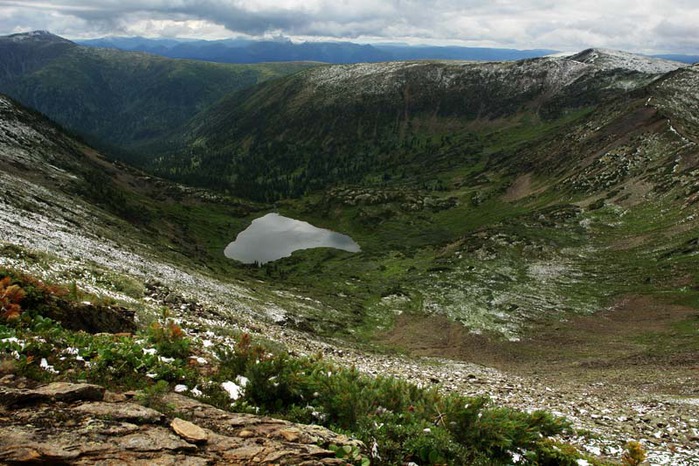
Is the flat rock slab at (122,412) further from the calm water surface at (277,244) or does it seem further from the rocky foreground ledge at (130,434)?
the calm water surface at (277,244)

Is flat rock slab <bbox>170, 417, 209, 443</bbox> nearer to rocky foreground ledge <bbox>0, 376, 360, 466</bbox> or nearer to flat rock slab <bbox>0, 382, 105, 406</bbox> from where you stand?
rocky foreground ledge <bbox>0, 376, 360, 466</bbox>

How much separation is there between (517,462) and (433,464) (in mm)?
3292

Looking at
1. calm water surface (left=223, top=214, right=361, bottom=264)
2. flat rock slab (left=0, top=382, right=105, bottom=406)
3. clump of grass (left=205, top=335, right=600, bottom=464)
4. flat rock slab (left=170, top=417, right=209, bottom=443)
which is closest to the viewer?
flat rock slab (left=0, top=382, right=105, bottom=406)

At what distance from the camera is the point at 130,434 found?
9227 mm

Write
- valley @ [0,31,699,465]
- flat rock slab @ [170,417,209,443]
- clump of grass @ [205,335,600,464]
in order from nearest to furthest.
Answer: flat rock slab @ [170,417,209,443] < clump of grass @ [205,335,600,464] < valley @ [0,31,699,465]

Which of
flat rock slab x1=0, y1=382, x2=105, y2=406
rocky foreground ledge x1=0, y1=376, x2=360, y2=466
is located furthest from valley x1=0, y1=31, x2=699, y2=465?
flat rock slab x1=0, y1=382, x2=105, y2=406

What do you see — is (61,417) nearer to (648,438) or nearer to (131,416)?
(131,416)

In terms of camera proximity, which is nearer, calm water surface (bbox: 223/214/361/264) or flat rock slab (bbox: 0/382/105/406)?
flat rock slab (bbox: 0/382/105/406)

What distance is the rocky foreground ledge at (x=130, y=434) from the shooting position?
27.3 ft

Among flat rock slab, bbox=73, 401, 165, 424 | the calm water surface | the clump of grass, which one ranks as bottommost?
the calm water surface

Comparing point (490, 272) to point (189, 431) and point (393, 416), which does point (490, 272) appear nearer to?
point (393, 416)

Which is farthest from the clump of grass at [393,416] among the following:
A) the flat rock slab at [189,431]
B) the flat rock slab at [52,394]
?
the flat rock slab at [52,394]

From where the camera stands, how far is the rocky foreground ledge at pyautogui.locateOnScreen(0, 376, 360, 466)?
27.3 ft

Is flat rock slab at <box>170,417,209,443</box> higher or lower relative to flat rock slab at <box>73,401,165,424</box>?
lower
